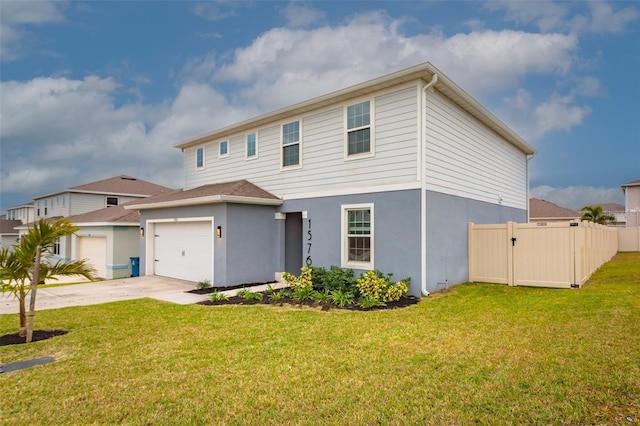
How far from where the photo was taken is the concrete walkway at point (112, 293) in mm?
9172

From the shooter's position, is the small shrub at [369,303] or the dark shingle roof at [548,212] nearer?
the small shrub at [369,303]

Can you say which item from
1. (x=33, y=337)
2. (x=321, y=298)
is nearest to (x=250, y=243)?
(x=321, y=298)

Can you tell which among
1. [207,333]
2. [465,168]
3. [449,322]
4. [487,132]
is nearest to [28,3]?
[207,333]

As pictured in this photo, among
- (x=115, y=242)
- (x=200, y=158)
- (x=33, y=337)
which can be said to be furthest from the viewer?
(x=115, y=242)

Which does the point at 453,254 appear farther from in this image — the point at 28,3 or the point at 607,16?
the point at 28,3

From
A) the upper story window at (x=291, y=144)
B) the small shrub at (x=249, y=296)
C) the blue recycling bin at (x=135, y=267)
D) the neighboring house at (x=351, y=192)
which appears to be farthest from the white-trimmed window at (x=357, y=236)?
the blue recycling bin at (x=135, y=267)

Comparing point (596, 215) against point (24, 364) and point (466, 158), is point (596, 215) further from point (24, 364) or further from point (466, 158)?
point (24, 364)

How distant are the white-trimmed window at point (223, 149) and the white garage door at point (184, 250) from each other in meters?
3.24

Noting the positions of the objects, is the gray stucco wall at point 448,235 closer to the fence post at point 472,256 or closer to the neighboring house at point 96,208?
the fence post at point 472,256

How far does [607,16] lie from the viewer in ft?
39.0

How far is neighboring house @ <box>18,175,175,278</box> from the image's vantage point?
16.7 m

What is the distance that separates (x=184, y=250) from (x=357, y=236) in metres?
6.52

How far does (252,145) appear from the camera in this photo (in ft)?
44.4

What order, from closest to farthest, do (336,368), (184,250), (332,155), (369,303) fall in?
(336,368)
(369,303)
(332,155)
(184,250)
